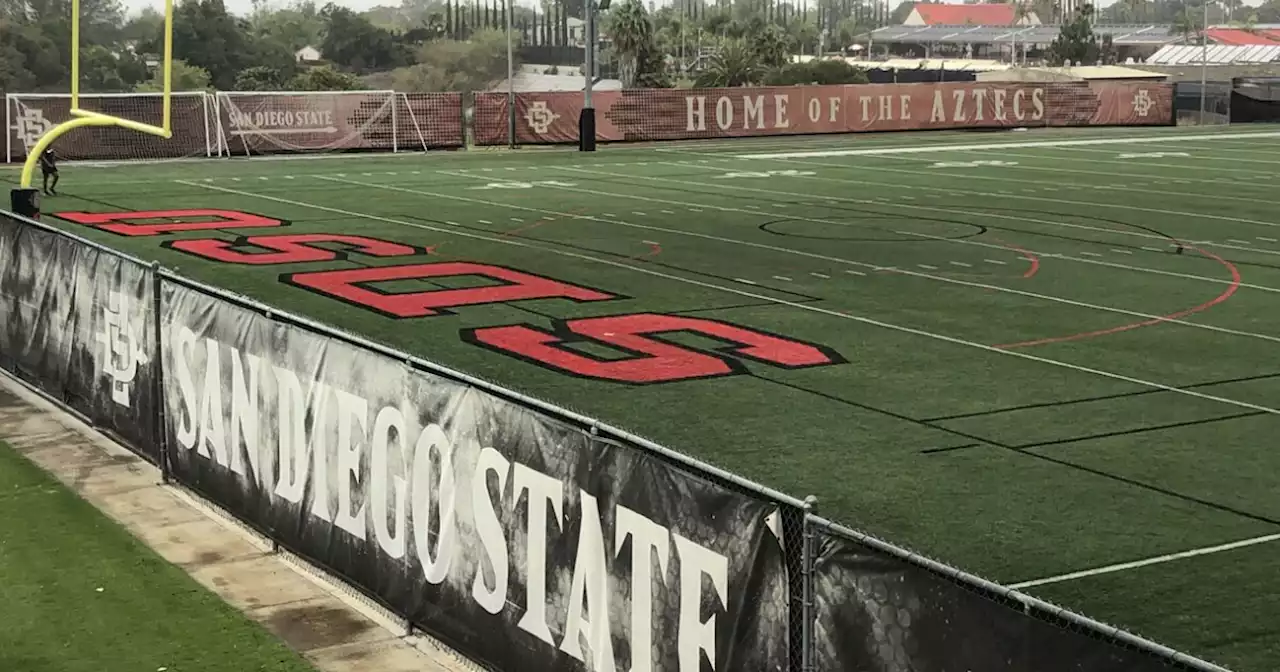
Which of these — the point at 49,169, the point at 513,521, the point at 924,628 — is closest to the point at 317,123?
the point at 49,169

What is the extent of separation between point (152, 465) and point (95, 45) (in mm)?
80059

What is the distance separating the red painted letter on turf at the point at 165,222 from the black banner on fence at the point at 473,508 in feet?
48.0

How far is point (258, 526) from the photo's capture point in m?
10.9

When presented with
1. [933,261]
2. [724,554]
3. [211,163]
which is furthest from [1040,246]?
[211,163]

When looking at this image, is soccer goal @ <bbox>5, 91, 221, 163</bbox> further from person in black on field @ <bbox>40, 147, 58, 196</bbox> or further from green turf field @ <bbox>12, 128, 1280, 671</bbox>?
person in black on field @ <bbox>40, 147, 58, 196</bbox>

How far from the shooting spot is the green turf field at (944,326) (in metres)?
10.3

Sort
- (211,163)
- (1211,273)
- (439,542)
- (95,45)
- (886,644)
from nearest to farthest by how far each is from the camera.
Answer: (886,644), (439,542), (1211,273), (211,163), (95,45)

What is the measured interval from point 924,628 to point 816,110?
163 feet

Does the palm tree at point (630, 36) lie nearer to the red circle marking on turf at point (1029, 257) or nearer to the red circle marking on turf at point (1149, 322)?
the red circle marking on turf at point (1029, 257)

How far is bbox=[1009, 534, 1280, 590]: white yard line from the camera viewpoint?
939 centimetres

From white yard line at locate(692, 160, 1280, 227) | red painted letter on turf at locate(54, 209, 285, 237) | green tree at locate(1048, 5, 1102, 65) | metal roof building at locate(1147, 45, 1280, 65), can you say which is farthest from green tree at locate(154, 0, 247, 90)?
metal roof building at locate(1147, 45, 1280, 65)

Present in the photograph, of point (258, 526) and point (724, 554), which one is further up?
point (724, 554)

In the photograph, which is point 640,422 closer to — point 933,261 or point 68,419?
point 68,419

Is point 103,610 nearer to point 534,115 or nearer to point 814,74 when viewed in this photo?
point 534,115
